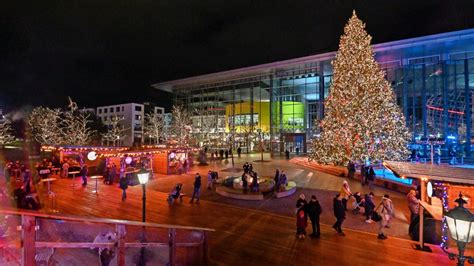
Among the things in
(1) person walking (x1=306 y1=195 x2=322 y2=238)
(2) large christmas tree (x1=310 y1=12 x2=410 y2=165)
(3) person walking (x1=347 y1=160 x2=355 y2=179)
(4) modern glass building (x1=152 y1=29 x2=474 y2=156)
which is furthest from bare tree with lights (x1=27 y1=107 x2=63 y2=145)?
(1) person walking (x1=306 y1=195 x2=322 y2=238)

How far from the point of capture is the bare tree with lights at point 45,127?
109ft

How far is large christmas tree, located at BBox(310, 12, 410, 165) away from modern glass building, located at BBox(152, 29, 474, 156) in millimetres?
3382

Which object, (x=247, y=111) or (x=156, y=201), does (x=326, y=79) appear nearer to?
(x=247, y=111)

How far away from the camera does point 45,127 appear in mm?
33281

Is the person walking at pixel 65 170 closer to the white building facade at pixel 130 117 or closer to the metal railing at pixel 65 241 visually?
the metal railing at pixel 65 241

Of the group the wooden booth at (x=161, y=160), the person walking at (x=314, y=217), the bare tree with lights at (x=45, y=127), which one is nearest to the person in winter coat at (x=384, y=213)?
the person walking at (x=314, y=217)

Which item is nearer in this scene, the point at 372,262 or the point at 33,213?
the point at 33,213

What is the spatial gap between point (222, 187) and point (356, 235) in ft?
23.7

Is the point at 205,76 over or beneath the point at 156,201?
over

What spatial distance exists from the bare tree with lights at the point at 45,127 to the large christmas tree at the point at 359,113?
35628 mm

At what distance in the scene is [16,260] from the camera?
2301mm

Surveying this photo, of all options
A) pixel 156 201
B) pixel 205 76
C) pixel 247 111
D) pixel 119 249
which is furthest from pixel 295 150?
→ pixel 119 249

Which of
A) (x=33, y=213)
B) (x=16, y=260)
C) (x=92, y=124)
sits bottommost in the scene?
(x=16, y=260)

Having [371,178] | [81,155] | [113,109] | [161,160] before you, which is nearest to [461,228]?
[371,178]
